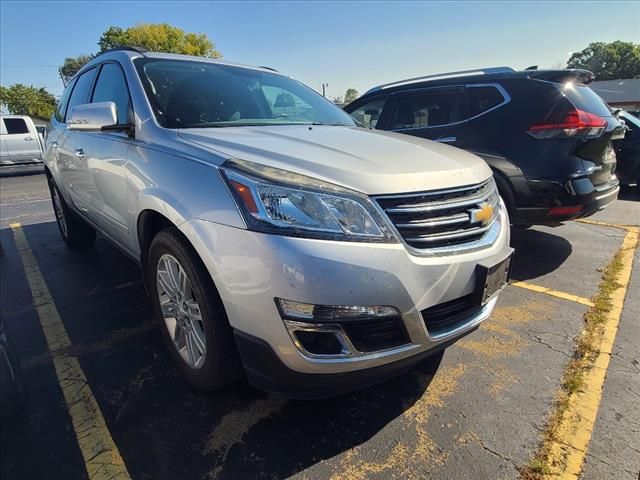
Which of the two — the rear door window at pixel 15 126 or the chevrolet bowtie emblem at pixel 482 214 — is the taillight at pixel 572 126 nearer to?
the chevrolet bowtie emblem at pixel 482 214

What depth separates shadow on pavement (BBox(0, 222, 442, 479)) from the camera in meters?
1.80

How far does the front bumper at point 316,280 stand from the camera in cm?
154

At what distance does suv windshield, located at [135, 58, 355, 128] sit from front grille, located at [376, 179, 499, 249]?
1332mm

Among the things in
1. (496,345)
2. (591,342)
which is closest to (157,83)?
(496,345)

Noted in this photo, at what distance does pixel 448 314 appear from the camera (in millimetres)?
1889

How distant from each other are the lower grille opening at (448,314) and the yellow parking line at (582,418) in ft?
2.30

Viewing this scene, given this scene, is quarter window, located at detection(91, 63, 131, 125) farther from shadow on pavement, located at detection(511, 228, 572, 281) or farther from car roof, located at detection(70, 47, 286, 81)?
shadow on pavement, located at detection(511, 228, 572, 281)

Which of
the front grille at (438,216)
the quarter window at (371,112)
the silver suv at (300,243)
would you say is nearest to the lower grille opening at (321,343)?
the silver suv at (300,243)

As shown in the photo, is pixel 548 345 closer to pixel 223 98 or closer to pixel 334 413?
pixel 334 413

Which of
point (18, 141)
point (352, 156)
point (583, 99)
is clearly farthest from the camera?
point (18, 141)

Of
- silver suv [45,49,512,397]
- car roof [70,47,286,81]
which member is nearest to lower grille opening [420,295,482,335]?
silver suv [45,49,512,397]

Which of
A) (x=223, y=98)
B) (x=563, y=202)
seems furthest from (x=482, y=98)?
(x=223, y=98)

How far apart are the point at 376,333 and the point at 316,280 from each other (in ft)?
1.22

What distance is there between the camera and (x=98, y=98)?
11.2ft
